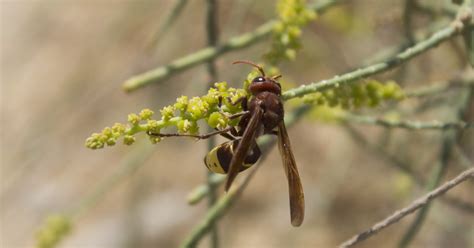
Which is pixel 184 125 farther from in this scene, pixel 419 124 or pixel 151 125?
pixel 419 124

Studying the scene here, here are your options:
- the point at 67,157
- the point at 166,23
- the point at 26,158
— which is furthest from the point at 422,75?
the point at 67,157

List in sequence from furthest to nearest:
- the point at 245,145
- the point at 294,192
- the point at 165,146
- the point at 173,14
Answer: the point at 165,146, the point at 173,14, the point at 294,192, the point at 245,145

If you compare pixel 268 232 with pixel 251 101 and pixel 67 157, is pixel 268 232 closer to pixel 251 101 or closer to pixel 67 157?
pixel 67 157

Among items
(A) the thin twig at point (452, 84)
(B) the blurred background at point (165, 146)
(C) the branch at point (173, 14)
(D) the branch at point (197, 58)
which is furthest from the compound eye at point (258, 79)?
(B) the blurred background at point (165, 146)

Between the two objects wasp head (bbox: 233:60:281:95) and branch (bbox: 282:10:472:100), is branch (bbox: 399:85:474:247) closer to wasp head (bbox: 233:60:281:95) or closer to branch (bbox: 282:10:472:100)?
branch (bbox: 282:10:472:100)

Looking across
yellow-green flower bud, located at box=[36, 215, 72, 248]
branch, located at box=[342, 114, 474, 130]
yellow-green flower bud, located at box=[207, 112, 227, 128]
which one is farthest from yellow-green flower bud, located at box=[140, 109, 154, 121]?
yellow-green flower bud, located at box=[36, 215, 72, 248]

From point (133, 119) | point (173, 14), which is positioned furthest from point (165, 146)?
point (133, 119)

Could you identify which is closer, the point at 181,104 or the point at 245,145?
the point at 181,104
